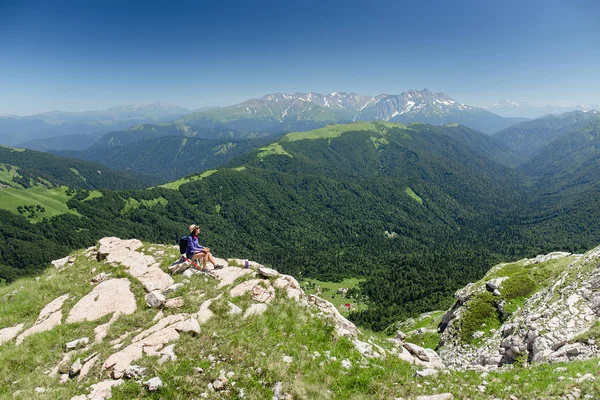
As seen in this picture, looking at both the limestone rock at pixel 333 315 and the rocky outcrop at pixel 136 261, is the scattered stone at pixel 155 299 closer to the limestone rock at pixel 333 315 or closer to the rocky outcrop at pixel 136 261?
the rocky outcrop at pixel 136 261

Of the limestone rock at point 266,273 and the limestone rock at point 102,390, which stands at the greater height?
the limestone rock at point 266,273

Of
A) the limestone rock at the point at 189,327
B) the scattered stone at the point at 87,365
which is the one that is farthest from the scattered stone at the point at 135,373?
the limestone rock at the point at 189,327

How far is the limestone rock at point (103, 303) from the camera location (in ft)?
59.2

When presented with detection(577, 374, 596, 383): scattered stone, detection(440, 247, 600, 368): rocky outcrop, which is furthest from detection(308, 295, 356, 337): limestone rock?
detection(440, 247, 600, 368): rocky outcrop

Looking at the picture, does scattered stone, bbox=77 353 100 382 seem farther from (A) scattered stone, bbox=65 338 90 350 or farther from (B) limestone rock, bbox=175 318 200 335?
(B) limestone rock, bbox=175 318 200 335

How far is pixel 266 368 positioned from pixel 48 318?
15614 mm

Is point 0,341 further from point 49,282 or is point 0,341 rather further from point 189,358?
point 189,358

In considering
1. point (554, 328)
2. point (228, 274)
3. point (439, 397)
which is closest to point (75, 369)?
point (228, 274)

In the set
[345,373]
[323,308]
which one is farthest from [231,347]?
[323,308]

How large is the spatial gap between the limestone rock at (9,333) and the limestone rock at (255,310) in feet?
46.5

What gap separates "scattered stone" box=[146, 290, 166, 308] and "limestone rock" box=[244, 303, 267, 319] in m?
5.90

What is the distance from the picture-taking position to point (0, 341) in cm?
1673

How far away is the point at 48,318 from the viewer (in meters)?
18.3

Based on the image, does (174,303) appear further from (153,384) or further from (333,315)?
(333,315)
